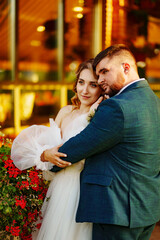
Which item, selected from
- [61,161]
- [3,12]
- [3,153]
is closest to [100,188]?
[61,161]

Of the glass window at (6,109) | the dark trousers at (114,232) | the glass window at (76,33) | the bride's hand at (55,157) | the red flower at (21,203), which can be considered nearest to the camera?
the dark trousers at (114,232)

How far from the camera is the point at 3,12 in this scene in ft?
17.8

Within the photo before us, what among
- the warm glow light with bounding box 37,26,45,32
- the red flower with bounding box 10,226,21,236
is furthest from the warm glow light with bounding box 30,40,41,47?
the red flower with bounding box 10,226,21,236

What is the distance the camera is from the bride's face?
2588 mm

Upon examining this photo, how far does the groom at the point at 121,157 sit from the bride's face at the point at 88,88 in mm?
376

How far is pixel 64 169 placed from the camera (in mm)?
2520

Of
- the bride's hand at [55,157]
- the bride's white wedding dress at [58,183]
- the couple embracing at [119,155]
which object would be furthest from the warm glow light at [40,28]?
the bride's hand at [55,157]

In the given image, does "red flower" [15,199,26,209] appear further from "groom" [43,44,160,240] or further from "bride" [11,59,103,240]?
"groom" [43,44,160,240]

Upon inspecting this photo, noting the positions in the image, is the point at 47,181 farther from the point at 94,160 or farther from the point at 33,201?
the point at 94,160

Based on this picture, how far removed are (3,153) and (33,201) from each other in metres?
0.43

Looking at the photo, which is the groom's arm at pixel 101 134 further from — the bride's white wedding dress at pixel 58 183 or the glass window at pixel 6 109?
the glass window at pixel 6 109

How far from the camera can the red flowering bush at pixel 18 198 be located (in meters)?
2.41

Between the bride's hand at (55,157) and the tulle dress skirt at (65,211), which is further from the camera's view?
the tulle dress skirt at (65,211)

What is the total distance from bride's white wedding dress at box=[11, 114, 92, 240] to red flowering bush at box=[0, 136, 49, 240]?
0.26ft
